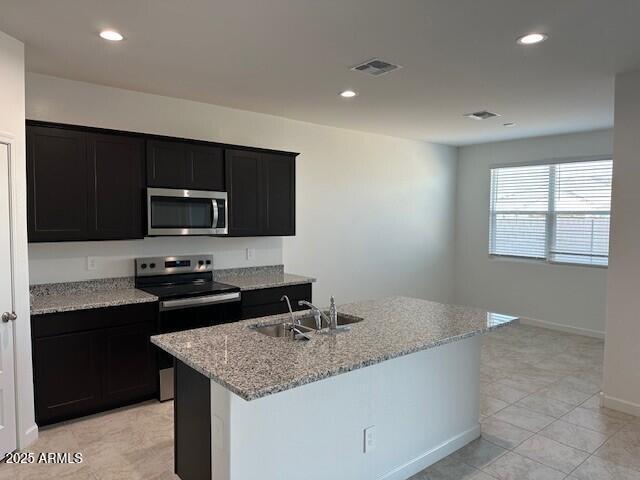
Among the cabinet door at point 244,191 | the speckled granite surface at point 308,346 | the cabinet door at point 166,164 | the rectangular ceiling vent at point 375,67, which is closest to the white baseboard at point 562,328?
the speckled granite surface at point 308,346

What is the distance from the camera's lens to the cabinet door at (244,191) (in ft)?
14.0

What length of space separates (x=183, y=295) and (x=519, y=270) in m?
4.86

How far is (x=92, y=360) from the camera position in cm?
331

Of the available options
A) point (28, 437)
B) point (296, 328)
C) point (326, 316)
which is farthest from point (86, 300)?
point (326, 316)

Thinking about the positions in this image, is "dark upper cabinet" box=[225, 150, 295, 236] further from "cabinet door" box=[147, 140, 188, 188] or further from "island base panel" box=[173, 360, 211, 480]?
"island base panel" box=[173, 360, 211, 480]

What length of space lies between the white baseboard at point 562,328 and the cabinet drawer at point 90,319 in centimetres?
510

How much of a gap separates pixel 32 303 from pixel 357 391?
7.90 feet

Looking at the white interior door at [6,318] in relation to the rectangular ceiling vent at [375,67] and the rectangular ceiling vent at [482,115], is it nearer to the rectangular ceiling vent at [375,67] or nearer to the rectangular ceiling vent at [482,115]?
the rectangular ceiling vent at [375,67]

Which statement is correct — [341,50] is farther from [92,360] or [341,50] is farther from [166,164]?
[92,360]

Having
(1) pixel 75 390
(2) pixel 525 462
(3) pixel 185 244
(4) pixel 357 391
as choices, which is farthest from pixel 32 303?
(2) pixel 525 462

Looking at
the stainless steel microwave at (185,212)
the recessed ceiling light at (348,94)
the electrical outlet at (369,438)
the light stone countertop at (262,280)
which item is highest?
the recessed ceiling light at (348,94)

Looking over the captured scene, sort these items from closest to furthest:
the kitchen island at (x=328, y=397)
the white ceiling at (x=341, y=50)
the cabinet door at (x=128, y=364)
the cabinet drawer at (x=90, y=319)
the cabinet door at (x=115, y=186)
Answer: the kitchen island at (x=328, y=397) < the white ceiling at (x=341, y=50) < the cabinet drawer at (x=90, y=319) < the cabinet door at (x=128, y=364) < the cabinet door at (x=115, y=186)

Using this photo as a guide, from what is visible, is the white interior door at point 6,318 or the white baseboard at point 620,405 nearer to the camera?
the white interior door at point 6,318

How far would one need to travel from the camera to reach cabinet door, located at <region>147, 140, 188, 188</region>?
12.4 feet
